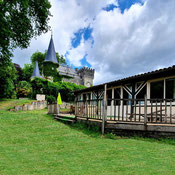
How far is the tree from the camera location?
1445 centimetres

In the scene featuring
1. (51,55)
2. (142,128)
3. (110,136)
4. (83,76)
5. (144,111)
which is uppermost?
(51,55)

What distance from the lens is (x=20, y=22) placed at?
622 inches

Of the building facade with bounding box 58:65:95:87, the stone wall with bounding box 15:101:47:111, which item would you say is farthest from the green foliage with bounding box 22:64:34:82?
the stone wall with bounding box 15:101:47:111

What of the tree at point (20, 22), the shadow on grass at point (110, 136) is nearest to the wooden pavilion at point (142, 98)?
the shadow on grass at point (110, 136)

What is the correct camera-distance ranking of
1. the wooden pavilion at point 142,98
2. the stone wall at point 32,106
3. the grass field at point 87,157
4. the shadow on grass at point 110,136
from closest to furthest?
the grass field at point 87,157 → the shadow on grass at point 110,136 → the wooden pavilion at point 142,98 → the stone wall at point 32,106

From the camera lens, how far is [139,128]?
6.16m

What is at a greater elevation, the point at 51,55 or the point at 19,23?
the point at 51,55

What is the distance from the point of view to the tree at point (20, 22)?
14.5 metres

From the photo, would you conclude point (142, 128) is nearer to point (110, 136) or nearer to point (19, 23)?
point (110, 136)

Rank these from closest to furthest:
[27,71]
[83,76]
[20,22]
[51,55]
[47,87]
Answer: [20,22] → [47,87] → [51,55] → [27,71] → [83,76]

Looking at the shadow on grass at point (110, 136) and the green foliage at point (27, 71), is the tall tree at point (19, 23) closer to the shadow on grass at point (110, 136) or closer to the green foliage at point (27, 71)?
the shadow on grass at point (110, 136)

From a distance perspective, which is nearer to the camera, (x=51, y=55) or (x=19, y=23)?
(x=19, y=23)

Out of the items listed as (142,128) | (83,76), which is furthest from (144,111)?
(83,76)

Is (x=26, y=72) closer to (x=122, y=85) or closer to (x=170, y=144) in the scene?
(x=122, y=85)
